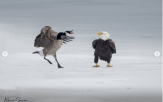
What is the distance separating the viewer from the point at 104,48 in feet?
14.3

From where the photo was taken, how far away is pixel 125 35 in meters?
4.92

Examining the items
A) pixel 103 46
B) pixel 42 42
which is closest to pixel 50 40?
pixel 42 42

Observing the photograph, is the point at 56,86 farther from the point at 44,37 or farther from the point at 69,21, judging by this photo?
the point at 69,21

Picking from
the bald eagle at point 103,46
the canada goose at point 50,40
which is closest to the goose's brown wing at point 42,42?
the canada goose at point 50,40

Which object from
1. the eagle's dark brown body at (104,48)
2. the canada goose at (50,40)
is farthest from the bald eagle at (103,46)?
the canada goose at (50,40)

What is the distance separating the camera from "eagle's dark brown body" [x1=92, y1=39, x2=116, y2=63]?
14.2 feet

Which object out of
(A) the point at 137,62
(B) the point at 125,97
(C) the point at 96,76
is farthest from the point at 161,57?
(B) the point at 125,97

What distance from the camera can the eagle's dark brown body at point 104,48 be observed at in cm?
434

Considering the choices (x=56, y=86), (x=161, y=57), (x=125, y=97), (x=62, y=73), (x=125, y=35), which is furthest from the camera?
(x=125, y=35)

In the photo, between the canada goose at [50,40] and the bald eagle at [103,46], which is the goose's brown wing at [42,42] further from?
the bald eagle at [103,46]

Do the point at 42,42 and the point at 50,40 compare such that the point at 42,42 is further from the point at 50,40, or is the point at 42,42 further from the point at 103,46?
the point at 103,46

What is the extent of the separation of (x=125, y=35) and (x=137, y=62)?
0.49 metres

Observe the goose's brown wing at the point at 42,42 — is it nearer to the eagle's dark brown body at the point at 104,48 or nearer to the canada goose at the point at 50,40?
the canada goose at the point at 50,40

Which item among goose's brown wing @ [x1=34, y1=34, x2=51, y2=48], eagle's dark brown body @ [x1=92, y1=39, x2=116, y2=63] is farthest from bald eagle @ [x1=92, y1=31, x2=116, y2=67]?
goose's brown wing @ [x1=34, y1=34, x2=51, y2=48]
